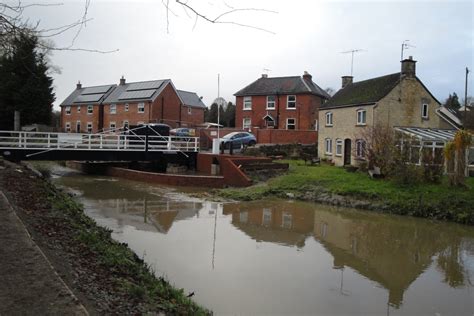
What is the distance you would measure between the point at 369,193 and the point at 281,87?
24010 mm

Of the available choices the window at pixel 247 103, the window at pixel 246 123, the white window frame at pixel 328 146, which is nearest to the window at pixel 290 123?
the window at pixel 246 123

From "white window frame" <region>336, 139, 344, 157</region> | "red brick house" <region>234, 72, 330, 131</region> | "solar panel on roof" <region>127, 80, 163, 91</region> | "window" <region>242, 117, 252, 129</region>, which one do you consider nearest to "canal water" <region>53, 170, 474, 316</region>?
"white window frame" <region>336, 139, 344, 157</region>

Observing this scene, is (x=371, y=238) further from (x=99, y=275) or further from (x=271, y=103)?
(x=271, y=103)

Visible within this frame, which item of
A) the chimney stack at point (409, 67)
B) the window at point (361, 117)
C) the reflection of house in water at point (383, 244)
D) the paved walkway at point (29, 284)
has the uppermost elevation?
the chimney stack at point (409, 67)

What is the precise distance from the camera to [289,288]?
26.7 ft

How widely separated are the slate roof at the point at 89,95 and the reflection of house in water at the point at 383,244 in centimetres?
4153

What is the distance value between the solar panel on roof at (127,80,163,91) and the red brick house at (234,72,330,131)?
9306 millimetres

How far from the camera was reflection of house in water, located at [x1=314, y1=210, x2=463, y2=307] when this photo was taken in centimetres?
953

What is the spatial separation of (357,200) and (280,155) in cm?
1299

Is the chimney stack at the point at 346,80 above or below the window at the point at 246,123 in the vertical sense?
above

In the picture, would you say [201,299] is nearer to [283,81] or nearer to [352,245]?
[352,245]

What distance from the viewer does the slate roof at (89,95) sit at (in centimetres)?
5244

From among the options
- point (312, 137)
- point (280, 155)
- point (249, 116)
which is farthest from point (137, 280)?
point (249, 116)

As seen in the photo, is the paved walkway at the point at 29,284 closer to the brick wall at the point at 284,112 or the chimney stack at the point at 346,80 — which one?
the chimney stack at the point at 346,80
